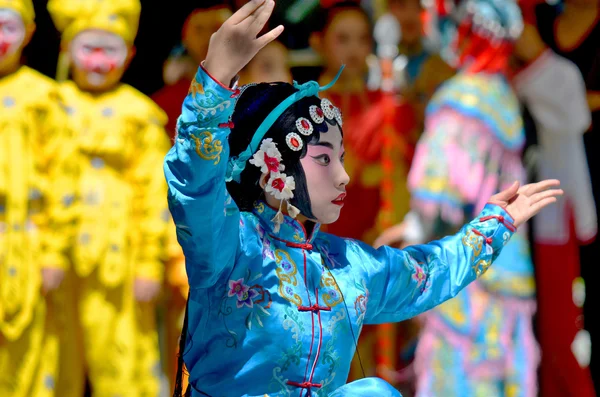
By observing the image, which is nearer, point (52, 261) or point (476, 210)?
point (52, 261)

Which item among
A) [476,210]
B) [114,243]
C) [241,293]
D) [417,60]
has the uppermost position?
[417,60]

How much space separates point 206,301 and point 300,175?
14.3 inches

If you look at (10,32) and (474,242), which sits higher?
(10,32)

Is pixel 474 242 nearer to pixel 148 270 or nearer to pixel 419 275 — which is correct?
pixel 419 275

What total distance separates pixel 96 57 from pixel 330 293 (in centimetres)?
197

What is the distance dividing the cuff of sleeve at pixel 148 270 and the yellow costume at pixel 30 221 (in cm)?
28

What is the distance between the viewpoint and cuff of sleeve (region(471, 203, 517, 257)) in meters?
2.91

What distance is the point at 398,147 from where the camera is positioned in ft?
16.5

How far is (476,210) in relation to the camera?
14.6ft

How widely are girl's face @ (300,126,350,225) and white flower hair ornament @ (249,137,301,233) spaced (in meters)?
0.05

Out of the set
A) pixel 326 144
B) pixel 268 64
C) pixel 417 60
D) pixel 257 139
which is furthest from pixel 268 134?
pixel 417 60

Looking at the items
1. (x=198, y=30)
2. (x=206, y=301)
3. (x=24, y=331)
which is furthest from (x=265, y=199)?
(x=198, y=30)

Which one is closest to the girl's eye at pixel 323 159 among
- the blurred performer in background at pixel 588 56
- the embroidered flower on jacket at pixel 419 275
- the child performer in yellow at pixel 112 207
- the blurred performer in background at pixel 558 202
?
the embroidered flower on jacket at pixel 419 275

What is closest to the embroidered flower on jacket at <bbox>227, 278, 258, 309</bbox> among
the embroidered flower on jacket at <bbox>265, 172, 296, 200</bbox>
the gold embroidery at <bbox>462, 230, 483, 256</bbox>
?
the embroidered flower on jacket at <bbox>265, 172, 296, 200</bbox>
